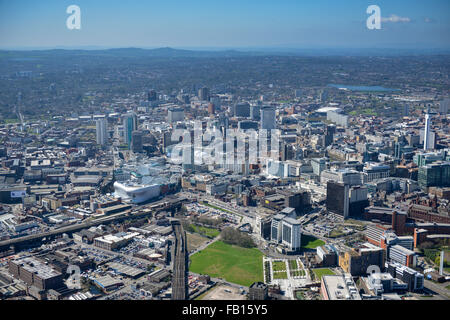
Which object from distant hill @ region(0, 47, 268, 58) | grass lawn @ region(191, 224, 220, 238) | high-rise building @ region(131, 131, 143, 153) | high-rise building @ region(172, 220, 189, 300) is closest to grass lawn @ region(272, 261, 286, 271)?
high-rise building @ region(172, 220, 189, 300)

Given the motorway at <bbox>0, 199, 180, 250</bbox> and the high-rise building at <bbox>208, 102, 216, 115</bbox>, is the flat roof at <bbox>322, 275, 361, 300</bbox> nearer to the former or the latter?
the motorway at <bbox>0, 199, 180, 250</bbox>

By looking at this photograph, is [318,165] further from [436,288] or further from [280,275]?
[436,288]

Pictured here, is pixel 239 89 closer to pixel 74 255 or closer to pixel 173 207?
pixel 173 207

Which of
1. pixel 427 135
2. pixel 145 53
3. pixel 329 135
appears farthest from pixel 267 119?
pixel 145 53

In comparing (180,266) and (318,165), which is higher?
(318,165)

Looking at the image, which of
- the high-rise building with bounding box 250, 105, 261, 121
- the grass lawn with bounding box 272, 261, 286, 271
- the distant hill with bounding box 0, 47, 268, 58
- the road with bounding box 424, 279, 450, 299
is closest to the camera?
the road with bounding box 424, 279, 450, 299
